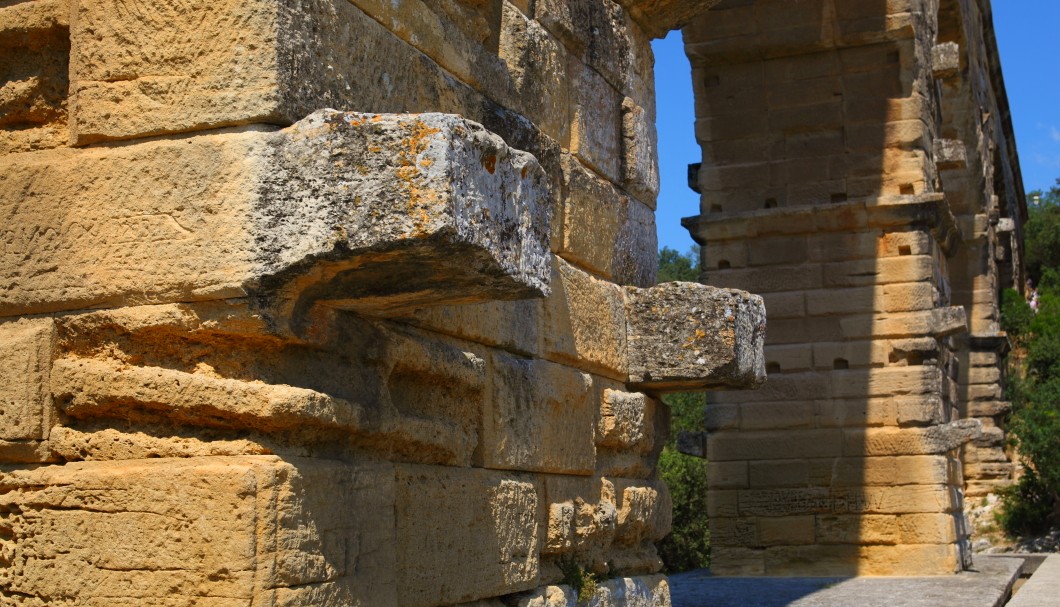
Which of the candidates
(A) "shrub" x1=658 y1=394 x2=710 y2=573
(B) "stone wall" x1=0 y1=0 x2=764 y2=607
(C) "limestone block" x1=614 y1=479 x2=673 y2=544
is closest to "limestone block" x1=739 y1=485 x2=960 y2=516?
(A) "shrub" x1=658 y1=394 x2=710 y2=573

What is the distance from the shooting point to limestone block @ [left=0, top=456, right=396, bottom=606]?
240 cm

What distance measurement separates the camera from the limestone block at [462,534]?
297 cm

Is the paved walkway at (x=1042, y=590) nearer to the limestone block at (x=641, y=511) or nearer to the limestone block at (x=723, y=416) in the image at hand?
the limestone block at (x=723, y=416)

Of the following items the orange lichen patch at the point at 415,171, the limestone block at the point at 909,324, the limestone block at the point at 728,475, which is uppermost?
the limestone block at the point at 909,324

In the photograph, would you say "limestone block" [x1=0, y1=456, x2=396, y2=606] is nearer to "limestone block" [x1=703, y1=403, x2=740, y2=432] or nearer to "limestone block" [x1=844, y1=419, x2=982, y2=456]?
"limestone block" [x1=844, y1=419, x2=982, y2=456]

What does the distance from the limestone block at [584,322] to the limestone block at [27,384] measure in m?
1.56

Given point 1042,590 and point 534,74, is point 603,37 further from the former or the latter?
point 1042,590

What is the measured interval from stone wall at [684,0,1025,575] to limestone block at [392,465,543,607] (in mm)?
8237

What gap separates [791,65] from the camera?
38.9ft

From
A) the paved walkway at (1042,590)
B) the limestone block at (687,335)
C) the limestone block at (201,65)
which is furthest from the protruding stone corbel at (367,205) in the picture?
the paved walkway at (1042,590)

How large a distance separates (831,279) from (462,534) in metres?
8.96

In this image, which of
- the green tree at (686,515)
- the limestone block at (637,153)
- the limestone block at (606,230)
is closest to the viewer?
the limestone block at (606,230)

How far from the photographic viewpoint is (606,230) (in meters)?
4.38

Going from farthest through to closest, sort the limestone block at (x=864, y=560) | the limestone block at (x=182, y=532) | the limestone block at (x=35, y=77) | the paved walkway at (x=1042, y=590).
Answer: the limestone block at (x=864, y=560) < the paved walkway at (x=1042, y=590) < the limestone block at (x=35, y=77) < the limestone block at (x=182, y=532)
